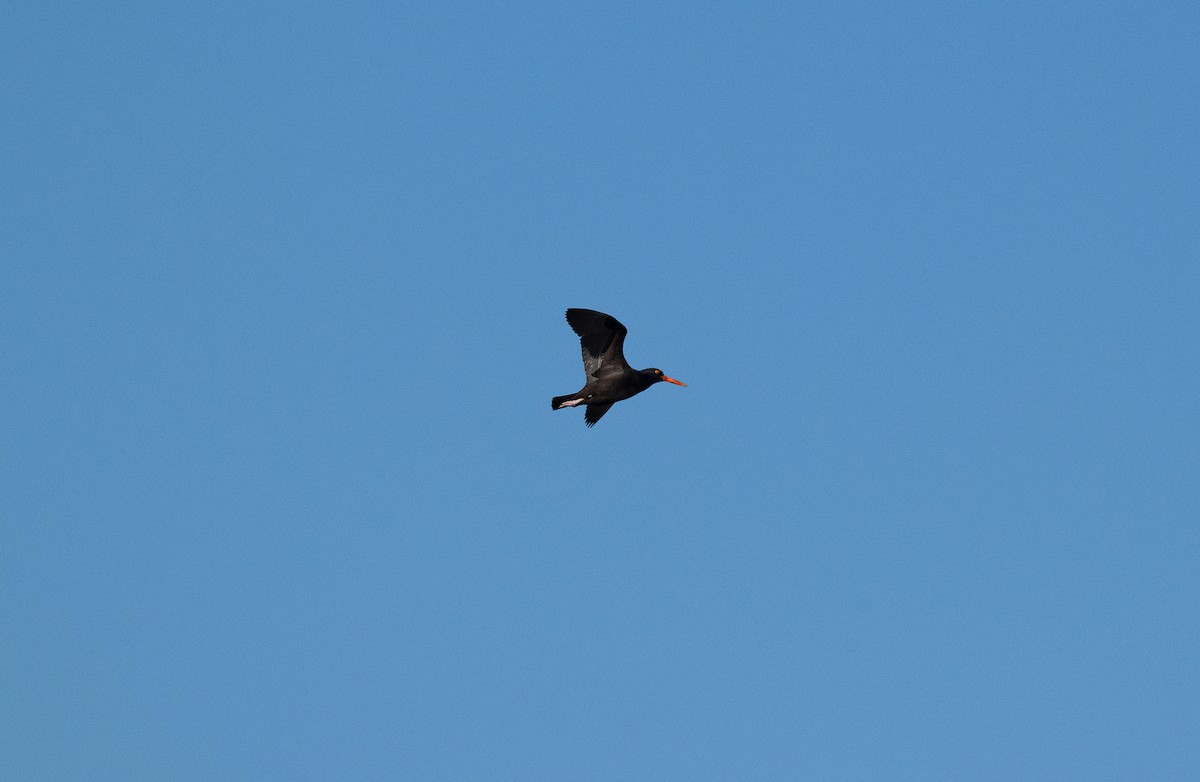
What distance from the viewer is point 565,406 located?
75688 millimetres

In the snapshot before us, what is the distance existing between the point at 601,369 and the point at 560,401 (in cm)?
136

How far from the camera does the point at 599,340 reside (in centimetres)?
7581

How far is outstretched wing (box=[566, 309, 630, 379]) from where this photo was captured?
247 ft

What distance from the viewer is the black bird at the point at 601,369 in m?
75.5

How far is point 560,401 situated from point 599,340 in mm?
1802

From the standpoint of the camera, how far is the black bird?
75.5 meters

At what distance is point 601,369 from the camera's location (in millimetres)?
76125

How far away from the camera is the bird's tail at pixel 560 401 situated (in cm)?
7562

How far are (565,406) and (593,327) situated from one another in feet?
6.83

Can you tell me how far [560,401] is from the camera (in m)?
75.7

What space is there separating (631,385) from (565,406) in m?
1.78

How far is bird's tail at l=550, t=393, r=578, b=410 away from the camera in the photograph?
75625mm

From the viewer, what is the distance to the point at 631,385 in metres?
76.1

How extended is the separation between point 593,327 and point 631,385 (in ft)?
5.94
